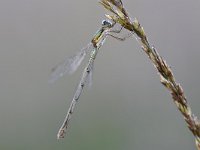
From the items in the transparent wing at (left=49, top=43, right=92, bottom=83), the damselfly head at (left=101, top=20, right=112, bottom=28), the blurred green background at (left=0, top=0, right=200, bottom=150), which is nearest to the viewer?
the damselfly head at (left=101, top=20, right=112, bottom=28)

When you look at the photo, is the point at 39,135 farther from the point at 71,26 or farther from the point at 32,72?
the point at 71,26

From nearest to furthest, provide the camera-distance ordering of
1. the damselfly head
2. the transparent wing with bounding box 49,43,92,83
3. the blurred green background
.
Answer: the damselfly head, the transparent wing with bounding box 49,43,92,83, the blurred green background

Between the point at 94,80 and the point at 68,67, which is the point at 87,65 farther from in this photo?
the point at 94,80

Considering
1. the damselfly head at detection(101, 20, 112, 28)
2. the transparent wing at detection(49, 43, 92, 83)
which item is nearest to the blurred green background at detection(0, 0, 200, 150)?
the transparent wing at detection(49, 43, 92, 83)

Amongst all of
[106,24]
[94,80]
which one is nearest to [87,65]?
[106,24]

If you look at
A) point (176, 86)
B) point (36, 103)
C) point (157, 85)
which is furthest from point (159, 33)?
point (176, 86)

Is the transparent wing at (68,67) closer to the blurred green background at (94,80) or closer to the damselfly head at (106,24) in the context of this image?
the damselfly head at (106,24)

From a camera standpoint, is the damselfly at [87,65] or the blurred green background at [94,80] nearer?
the damselfly at [87,65]

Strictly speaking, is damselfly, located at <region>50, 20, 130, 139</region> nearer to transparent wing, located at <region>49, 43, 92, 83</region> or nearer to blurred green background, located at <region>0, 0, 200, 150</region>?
transparent wing, located at <region>49, 43, 92, 83</region>

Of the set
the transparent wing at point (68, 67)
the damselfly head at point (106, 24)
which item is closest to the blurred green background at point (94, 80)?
the transparent wing at point (68, 67)
